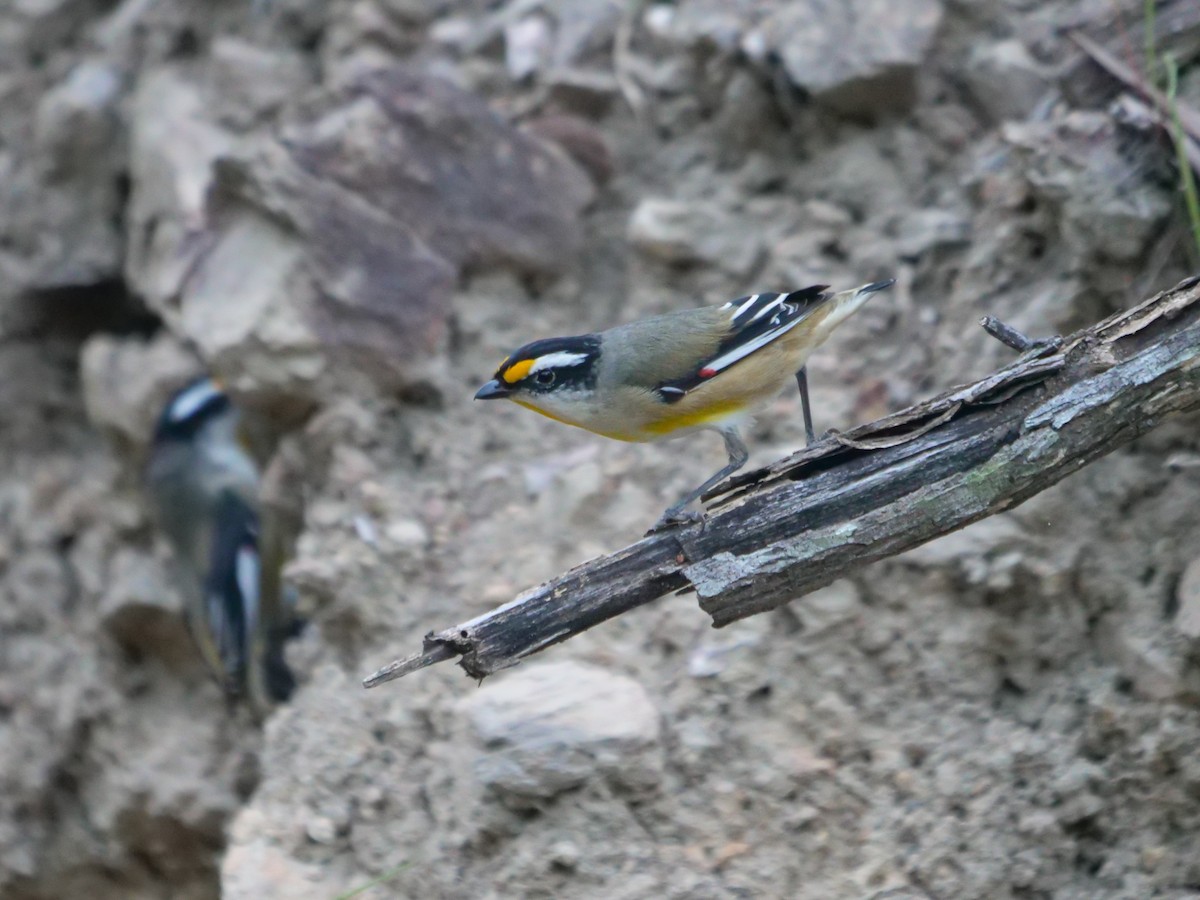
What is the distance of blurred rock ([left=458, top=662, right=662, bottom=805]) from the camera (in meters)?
3.40

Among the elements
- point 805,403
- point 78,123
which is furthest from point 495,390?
point 78,123

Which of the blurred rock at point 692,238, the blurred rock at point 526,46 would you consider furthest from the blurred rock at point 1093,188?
the blurred rock at point 526,46

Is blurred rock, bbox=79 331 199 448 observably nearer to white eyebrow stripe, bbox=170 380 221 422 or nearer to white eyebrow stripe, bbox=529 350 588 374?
white eyebrow stripe, bbox=170 380 221 422

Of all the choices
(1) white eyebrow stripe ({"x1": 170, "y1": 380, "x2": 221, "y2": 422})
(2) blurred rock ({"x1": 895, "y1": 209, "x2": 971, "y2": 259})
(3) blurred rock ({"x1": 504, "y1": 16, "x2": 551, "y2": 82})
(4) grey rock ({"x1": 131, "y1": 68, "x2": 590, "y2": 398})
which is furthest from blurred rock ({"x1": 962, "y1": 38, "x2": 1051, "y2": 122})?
(1) white eyebrow stripe ({"x1": 170, "y1": 380, "x2": 221, "y2": 422})

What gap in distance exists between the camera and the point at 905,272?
14.2 ft

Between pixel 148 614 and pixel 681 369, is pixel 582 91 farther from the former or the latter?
pixel 148 614

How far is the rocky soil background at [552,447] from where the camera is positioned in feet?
11.1

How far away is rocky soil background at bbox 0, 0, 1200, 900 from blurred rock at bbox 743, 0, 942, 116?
0.5 inches

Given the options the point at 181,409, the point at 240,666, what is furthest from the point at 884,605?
the point at 181,409

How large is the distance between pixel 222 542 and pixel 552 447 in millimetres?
1722

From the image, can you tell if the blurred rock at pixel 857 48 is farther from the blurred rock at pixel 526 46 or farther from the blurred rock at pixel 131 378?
the blurred rock at pixel 131 378

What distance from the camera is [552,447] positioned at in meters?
4.56

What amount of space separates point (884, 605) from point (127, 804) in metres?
3.40

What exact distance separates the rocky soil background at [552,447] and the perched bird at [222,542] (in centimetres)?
20
